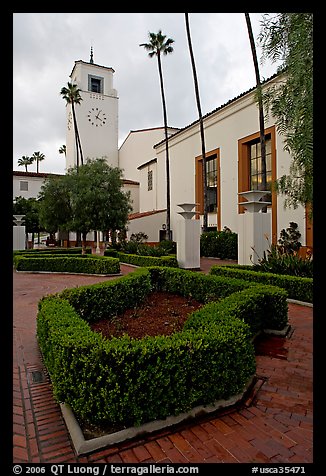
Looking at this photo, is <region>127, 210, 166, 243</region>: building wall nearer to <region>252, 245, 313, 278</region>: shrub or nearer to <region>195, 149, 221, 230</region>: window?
<region>195, 149, 221, 230</region>: window

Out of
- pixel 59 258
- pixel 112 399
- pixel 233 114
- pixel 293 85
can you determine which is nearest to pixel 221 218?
pixel 233 114

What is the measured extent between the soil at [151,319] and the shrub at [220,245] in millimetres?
9987

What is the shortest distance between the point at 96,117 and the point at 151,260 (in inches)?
1224

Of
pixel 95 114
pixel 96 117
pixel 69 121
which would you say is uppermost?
pixel 95 114

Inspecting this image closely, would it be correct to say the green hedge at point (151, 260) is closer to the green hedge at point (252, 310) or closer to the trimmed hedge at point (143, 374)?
the green hedge at point (252, 310)

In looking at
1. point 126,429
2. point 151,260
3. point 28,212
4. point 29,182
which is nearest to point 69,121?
point 29,182

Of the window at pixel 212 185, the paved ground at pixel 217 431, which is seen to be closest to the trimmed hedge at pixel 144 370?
the paved ground at pixel 217 431

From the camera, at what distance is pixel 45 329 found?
149 inches

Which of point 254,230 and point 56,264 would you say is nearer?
point 254,230

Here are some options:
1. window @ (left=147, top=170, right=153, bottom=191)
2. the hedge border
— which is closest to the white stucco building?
window @ (left=147, top=170, right=153, bottom=191)

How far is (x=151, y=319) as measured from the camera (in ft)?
17.3

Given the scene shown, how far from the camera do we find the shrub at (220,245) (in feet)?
53.8

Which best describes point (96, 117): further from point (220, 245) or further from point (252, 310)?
point (252, 310)
